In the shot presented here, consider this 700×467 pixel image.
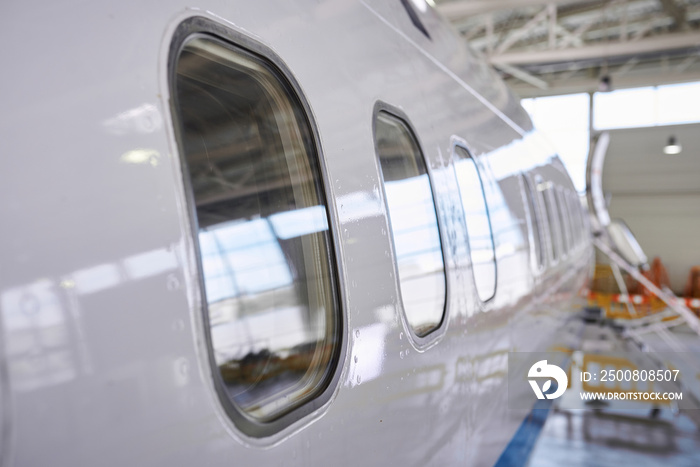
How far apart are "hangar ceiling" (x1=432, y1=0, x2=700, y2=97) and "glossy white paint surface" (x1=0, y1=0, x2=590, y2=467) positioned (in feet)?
36.0

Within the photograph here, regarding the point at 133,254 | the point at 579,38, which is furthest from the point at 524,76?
the point at 133,254

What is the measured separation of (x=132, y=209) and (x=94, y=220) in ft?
0.24

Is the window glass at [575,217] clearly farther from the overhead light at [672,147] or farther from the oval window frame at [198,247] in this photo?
the overhead light at [672,147]

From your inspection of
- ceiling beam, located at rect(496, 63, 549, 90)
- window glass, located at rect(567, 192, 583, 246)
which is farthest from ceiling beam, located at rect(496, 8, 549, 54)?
window glass, located at rect(567, 192, 583, 246)

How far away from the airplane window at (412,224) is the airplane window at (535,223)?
2080mm

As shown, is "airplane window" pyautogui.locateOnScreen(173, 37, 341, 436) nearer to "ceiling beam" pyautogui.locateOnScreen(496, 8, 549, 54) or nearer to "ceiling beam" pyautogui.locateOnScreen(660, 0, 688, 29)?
"ceiling beam" pyautogui.locateOnScreen(496, 8, 549, 54)

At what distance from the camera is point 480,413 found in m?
2.71

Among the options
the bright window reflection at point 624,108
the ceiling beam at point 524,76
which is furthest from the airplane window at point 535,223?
the bright window reflection at point 624,108

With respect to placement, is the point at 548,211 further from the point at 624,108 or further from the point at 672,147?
the point at 624,108

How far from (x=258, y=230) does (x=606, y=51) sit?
15.9 metres

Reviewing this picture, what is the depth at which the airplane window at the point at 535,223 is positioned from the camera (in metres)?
4.25

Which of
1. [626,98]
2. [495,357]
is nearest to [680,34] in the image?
[626,98]

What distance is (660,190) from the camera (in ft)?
59.8

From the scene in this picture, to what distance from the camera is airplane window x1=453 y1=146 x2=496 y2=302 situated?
273 centimetres
